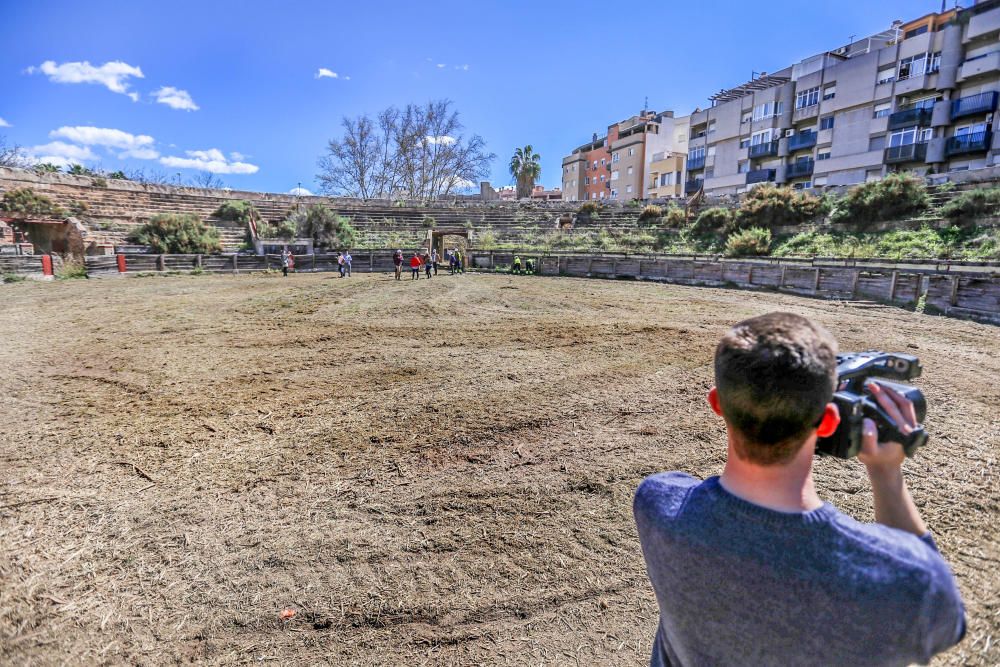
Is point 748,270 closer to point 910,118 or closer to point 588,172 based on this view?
point 910,118

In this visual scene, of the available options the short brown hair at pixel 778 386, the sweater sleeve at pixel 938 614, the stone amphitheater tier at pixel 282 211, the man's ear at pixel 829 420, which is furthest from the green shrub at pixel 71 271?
the sweater sleeve at pixel 938 614

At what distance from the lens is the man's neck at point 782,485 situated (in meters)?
1.13

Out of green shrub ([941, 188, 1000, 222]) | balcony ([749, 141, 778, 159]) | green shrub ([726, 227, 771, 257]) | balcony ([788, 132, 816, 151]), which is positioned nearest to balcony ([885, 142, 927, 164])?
balcony ([788, 132, 816, 151])

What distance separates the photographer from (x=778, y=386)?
3.65 feet

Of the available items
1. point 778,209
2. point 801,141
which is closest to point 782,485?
point 778,209

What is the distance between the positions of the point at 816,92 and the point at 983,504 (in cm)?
5342

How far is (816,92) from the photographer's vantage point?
4444 cm

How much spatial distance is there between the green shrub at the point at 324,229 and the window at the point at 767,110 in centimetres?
4229

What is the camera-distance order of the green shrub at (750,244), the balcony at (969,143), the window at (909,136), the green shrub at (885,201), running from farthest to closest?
1. the window at (909,136)
2. the balcony at (969,143)
3. the green shrub at (750,244)
4. the green shrub at (885,201)

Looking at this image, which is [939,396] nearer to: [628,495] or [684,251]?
[628,495]

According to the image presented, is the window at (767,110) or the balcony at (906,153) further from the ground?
the window at (767,110)

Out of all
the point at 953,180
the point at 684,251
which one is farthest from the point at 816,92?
the point at 684,251

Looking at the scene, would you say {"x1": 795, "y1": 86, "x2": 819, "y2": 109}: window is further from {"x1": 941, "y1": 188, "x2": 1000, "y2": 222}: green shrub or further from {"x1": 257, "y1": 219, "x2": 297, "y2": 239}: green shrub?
{"x1": 257, "y1": 219, "x2": 297, "y2": 239}: green shrub

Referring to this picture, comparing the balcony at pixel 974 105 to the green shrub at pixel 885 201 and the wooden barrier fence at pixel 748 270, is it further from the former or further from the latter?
the wooden barrier fence at pixel 748 270
